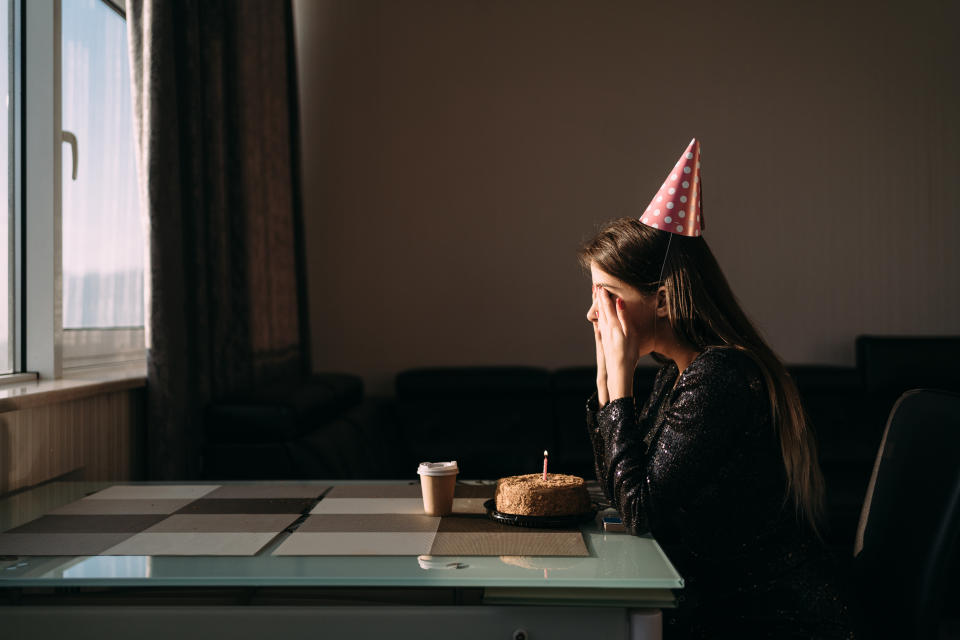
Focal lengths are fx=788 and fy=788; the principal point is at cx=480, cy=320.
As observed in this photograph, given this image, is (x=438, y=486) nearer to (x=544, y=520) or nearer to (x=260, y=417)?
(x=544, y=520)

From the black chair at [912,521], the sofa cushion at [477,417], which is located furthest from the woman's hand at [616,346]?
the sofa cushion at [477,417]

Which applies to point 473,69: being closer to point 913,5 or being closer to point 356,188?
point 356,188

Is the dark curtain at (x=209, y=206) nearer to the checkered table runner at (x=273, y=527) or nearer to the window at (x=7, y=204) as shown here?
the window at (x=7, y=204)

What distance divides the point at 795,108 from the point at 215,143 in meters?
2.25

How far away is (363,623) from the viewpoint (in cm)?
89

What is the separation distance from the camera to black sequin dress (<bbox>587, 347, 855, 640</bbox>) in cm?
109

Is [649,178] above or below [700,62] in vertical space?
below

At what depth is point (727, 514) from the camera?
3.66ft

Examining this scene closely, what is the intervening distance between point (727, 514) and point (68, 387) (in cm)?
127

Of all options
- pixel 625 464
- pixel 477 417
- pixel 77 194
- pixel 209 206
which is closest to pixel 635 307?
pixel 625 464

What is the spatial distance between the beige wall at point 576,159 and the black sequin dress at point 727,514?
6.68 ft

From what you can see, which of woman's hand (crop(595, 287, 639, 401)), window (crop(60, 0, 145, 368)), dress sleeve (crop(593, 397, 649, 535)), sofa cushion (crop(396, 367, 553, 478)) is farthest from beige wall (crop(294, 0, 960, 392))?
dress sleeve (crop(593, 397, 649, 535))

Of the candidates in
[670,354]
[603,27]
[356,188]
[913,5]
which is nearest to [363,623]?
[670,354]

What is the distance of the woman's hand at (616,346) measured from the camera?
1255 millimetres
